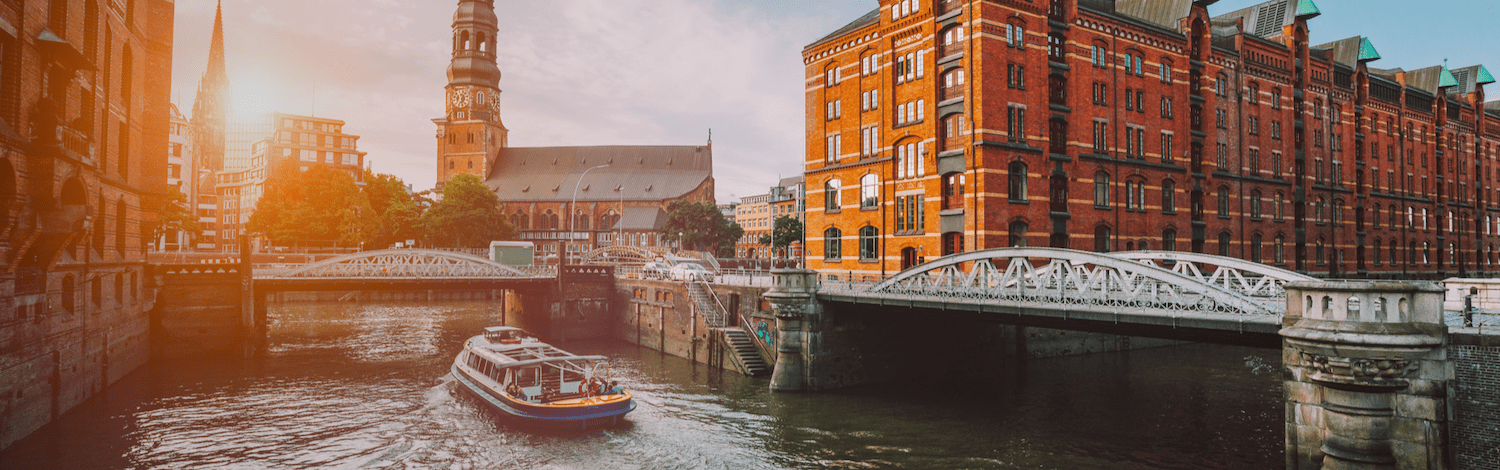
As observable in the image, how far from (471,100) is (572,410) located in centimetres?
9028

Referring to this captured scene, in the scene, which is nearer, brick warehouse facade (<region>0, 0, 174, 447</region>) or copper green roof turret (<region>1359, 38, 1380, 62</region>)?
brick warehouse facade (<region>0, 0, 174, 447</region>)

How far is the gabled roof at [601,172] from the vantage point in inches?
4419

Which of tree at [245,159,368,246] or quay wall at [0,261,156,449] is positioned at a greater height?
tree at [245,159,368,246]

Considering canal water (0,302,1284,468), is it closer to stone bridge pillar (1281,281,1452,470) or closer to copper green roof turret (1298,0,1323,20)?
stone bridge pillar (1281,281,1452,470)

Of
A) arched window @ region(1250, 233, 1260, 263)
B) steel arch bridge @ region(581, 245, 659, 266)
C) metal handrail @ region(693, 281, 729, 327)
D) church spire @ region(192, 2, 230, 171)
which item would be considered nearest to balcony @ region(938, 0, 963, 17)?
metal handrail @ region(693, 281, 729, 327)

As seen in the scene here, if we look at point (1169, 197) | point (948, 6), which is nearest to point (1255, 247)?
point (1169, 197)

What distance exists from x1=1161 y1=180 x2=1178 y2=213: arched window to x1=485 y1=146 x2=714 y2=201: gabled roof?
7520 cm

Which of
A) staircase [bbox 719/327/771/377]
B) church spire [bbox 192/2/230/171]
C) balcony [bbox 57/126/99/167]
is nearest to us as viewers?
balcony [bbox 57/126/99/167]

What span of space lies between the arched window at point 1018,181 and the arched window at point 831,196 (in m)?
9.81

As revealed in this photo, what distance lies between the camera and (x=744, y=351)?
33219 millimetres

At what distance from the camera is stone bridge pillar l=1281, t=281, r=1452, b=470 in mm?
13391

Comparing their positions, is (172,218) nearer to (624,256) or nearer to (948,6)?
(624,256)

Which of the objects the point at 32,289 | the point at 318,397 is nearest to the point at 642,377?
the point at 318,397

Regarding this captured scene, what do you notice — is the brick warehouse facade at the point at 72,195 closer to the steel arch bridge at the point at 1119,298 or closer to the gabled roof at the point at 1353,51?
the steel arch bridge at the point at 1119,298
